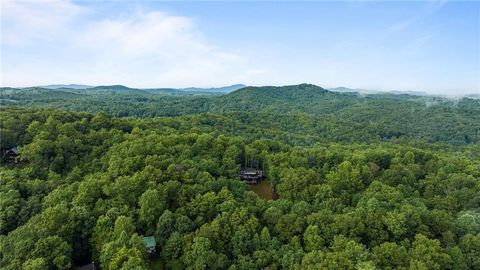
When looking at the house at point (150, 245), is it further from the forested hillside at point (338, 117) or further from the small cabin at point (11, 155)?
the forested hillside at point (338, 117)

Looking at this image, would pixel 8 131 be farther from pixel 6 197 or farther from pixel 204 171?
pixel 204 171

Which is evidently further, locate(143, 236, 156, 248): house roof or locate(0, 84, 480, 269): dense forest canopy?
locate(143, 236, 156, 248): house roof

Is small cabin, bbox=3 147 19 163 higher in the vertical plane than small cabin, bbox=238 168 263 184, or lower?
higher

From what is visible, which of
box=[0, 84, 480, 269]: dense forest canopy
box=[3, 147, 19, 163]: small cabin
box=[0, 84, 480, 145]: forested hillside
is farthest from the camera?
box=[0, 84, 480, 145]: forested hillside

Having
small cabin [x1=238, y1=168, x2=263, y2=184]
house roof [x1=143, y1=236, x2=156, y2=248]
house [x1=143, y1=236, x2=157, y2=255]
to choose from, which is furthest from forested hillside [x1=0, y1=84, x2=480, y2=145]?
house [x1=143, y1=236, x2=157, y2=255]

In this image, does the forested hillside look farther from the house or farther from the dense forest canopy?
the house

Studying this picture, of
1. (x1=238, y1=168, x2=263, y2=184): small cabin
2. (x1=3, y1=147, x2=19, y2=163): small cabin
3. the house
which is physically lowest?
the house

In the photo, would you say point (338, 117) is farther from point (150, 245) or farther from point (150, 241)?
point (150, 245)
